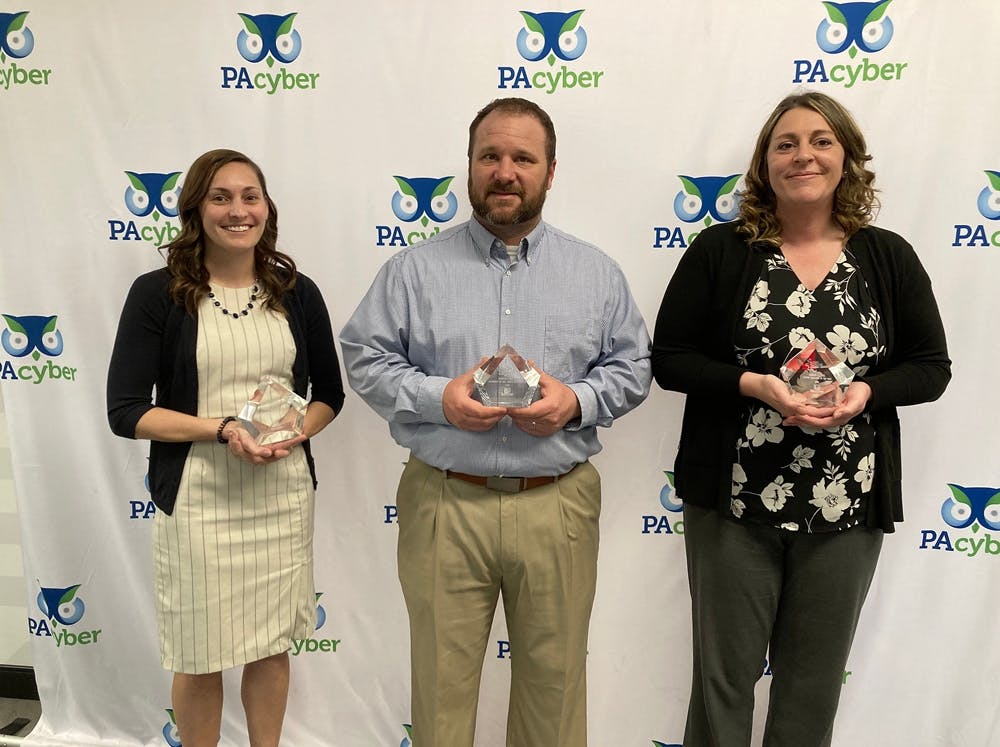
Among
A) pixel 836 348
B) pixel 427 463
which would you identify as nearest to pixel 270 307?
pixel 427 463

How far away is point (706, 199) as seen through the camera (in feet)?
7.38

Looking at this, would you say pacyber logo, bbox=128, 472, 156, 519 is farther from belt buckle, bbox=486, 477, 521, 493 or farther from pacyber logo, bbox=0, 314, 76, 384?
belt buckle, bbox=486, 477, 521, 493

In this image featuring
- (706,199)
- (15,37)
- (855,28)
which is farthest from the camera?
(15,37)

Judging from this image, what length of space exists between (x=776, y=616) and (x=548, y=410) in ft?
2.64

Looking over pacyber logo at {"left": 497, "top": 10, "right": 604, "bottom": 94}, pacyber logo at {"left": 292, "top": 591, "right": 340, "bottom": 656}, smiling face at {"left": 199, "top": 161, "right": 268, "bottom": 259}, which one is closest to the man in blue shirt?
smiling face at {"left": 199, "top": 161, "right": 268, "bottom": 259}

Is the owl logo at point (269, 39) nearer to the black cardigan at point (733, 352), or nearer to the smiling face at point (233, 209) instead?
the smiling face at point (233, 209)

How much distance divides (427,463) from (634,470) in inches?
35.9

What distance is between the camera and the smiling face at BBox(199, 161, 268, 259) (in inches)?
69.0

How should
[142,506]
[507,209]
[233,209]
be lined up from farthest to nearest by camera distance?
[142,506]
[233,209]
[507,209]

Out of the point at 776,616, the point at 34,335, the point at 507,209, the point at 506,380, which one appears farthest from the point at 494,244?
the point at 34,335

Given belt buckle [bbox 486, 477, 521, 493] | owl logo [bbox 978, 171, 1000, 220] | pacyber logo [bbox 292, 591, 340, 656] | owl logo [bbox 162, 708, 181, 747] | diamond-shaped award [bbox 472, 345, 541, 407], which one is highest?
owl logo [bbox 978, 171, 1000, 220]

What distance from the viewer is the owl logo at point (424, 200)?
231 centimetres

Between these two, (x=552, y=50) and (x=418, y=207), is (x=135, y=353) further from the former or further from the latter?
(x=552, y=50)

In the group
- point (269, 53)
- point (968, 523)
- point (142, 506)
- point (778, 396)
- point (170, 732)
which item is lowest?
point (170, 732)
